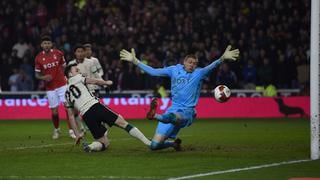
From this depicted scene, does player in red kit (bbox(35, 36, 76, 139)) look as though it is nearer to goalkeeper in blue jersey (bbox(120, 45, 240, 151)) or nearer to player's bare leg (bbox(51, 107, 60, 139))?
player's bare leg (bbox(51, 107, 60, 139))

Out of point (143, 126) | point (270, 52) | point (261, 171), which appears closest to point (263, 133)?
point (143, 126)

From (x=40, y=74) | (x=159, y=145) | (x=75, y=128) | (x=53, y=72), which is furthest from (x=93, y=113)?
(x=40, y=74)

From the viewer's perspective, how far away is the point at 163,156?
13688 mm

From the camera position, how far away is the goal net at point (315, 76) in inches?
503

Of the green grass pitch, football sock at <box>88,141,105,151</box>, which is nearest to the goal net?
the green grass pitch

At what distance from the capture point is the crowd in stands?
29.5 metres

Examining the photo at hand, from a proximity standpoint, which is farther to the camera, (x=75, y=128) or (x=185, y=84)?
(x=75, y=128)

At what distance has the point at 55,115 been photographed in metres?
19.2

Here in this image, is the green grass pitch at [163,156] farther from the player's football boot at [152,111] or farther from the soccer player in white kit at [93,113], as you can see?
the player's football boot at [152,111]

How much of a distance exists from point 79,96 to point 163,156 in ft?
7.13

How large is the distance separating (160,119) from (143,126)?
363 inches

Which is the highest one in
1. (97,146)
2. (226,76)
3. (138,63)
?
(138,63)

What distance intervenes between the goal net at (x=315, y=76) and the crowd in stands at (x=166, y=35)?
15484mm

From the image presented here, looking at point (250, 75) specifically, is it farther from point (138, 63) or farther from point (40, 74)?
point (138, 63)
